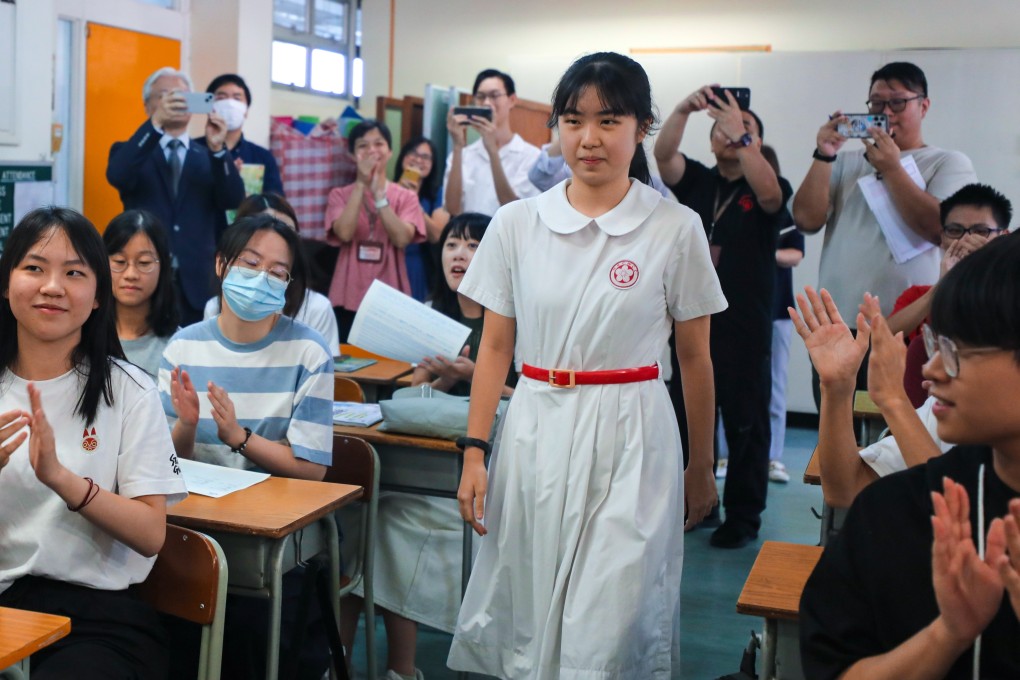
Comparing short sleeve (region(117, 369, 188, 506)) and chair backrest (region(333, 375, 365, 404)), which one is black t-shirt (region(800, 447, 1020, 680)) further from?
chair backrest (region(333, 375, 365, 404))

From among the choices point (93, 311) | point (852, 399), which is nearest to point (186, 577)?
point (93, 311)

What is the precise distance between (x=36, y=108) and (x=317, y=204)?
4.77ft

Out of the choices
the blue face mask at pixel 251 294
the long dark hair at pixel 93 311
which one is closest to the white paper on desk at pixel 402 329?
the blue face mask at pixel 251 294

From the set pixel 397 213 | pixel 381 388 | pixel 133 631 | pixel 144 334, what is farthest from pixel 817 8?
pixel 133 631

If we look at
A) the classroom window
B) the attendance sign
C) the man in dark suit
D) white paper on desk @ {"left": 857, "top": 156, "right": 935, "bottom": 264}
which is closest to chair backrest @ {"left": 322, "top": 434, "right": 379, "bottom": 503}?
the man in dark suit

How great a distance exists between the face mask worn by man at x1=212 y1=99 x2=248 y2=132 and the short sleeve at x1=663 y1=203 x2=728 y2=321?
10.8 ft

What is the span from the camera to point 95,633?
1853 mm

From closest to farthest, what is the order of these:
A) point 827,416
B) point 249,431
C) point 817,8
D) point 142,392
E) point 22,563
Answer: point 827,416
point 22,563
point 142,392
point 249,431
point 817,8

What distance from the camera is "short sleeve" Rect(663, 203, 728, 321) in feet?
6.71

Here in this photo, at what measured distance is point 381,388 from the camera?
3.78 meters

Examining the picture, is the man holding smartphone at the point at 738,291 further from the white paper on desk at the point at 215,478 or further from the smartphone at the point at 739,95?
the white paper on desk at the point at 215,478

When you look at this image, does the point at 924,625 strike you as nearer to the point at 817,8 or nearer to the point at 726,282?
the point at 726,282

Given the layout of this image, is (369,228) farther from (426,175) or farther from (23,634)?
(23,634)

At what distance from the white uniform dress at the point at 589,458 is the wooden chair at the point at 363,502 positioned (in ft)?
2.08
